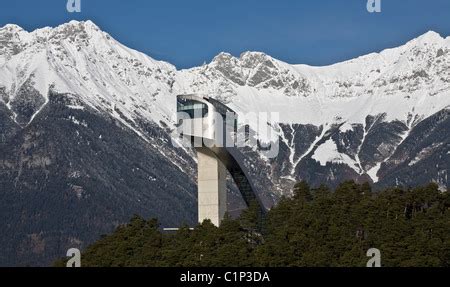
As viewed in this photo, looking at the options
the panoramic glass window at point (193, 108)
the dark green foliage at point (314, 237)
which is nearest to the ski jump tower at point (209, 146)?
the panoramic glass window at point (193, 108)

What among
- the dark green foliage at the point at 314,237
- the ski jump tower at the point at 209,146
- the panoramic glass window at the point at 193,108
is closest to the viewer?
the dark green foliage at the point at 314,237

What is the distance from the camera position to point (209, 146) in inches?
7426

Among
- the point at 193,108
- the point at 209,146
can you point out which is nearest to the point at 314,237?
the point at 209,146

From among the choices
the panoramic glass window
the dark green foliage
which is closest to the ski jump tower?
the panoramic glass window

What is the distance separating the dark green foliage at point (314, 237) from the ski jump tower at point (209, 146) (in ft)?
15.3

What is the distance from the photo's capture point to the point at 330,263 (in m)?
160

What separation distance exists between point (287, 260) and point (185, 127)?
33.4 metres

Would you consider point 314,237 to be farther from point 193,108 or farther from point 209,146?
point 193,108

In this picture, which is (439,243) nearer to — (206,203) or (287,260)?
(287,260)

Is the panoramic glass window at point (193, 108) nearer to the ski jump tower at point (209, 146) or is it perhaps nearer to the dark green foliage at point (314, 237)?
the ski jump tower at point (209, 146)

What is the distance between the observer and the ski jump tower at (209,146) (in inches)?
7470

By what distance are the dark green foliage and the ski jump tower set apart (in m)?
4.66

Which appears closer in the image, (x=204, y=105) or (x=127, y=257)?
(x=127, y=257)
